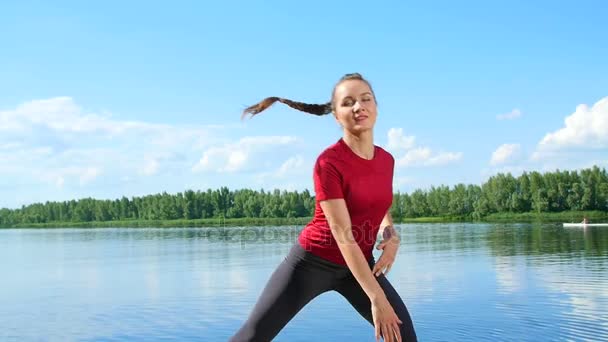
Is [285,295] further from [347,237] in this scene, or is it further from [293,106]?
[293,106]

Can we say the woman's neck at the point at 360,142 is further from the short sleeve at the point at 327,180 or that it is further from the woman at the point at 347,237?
the short sleeve at the point at 327,180

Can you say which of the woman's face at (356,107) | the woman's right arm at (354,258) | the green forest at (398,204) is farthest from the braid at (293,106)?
the green forest at (398,204)

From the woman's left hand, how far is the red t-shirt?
8 centimetres

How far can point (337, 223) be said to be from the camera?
2879mm

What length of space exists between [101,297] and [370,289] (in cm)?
1567

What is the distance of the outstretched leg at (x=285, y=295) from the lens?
3162 mm

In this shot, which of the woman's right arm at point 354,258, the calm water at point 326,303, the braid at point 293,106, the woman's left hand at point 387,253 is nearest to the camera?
the woman's right arm at point 354,258

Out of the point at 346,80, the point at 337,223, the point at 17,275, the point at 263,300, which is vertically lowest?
the point at 17,275

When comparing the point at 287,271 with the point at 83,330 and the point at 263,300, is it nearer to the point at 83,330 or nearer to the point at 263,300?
the point at 263,300

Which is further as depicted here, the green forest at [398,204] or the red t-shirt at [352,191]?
the green forest at [398,204]

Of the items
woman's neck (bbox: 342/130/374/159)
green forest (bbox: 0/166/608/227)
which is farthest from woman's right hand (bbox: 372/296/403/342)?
green forest (bbox: 0/166/608/227)

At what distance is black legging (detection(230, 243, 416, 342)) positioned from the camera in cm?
315

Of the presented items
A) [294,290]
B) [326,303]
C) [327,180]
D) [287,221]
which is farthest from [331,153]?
[287,221]

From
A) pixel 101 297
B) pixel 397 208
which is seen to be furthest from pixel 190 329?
pixel 397 208
